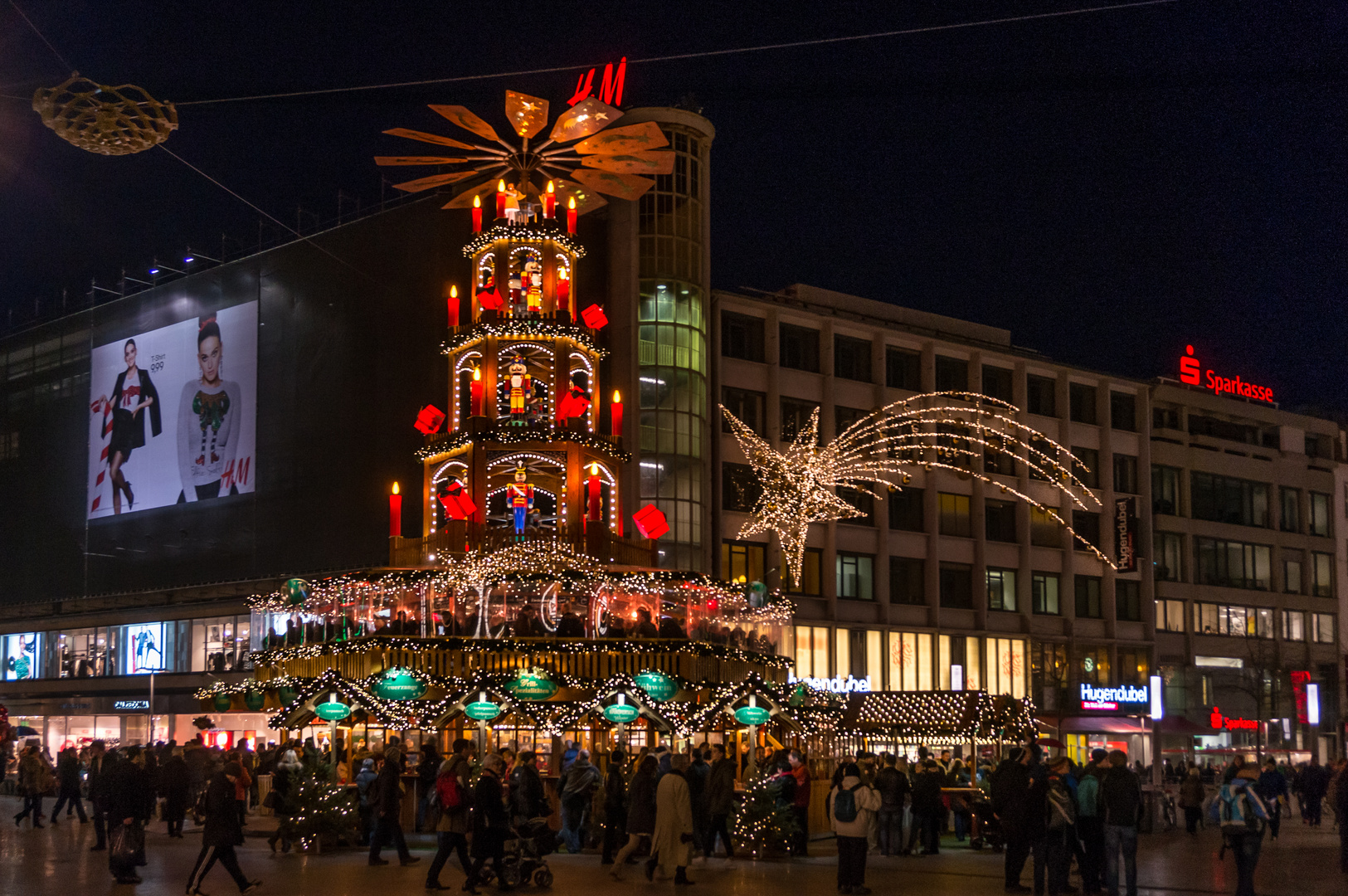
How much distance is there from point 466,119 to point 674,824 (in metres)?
19.3

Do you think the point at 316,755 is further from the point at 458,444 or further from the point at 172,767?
the point at 458,444

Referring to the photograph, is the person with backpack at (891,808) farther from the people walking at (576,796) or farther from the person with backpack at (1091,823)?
the person with backpack at (1091,823)

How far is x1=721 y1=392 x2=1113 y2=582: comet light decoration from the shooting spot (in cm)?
5578

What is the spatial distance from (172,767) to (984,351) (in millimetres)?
44667

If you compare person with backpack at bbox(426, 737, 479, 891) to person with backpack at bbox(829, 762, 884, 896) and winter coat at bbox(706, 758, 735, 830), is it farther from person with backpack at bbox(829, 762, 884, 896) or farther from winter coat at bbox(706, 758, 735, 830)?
winter coat at bbox(706, 758, 735, 830)

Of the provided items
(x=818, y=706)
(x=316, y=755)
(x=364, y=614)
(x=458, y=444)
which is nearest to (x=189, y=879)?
(x=316, y=755)

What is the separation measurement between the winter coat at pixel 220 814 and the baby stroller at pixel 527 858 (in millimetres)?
3496

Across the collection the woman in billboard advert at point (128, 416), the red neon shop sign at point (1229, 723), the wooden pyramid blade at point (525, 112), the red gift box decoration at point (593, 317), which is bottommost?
the red neon shop sign at point (1229, 723)

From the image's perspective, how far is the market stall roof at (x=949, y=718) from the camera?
35.5 meters

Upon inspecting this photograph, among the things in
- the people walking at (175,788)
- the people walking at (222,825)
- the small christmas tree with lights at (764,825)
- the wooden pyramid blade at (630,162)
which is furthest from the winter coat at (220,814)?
the wooden pyramid blade at (630,162)

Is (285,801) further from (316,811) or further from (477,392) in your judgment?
(477,392)

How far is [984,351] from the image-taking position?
65.1 meters

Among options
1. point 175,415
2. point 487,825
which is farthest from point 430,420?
point 175,415

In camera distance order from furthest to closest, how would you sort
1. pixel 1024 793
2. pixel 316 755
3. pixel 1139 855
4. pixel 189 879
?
pixel 1139 855
pixel 316 755
pixel 1024 793
pixel 189 879
